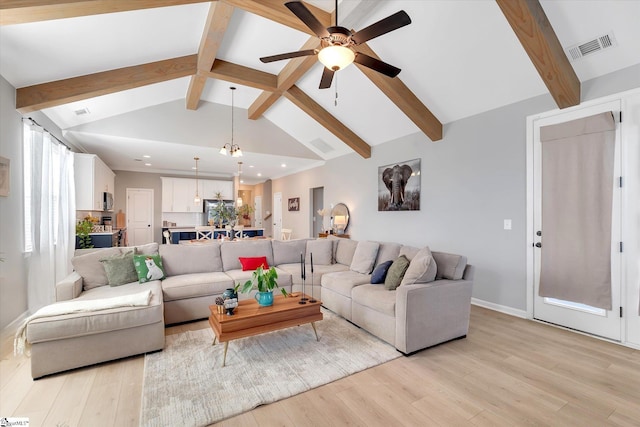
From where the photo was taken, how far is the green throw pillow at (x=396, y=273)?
3.17 metres

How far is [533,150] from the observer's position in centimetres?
354

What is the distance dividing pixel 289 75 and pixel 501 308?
15.0 ft

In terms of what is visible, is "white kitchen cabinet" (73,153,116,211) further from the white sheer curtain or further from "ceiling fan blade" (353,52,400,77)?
"ceiling fan blade" (353,52,400,77)

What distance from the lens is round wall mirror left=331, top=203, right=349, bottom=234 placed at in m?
6.82

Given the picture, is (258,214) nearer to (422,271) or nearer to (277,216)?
(277,216)

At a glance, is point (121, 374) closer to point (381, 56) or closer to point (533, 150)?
point (381, 56)

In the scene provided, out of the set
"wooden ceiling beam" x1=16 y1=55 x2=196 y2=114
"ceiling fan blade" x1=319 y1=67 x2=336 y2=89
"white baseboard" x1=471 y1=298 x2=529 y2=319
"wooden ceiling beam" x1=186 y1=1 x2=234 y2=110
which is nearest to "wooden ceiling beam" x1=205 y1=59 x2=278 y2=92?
"wooden ceiling beam" x1=186 y1=1 x2=234 y2=110

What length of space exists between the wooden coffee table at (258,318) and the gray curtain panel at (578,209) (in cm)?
281

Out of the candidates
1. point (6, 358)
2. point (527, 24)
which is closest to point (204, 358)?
point (6, 358)

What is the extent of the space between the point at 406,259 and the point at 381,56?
2736mm

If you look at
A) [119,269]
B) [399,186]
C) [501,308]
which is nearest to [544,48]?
[399,186]

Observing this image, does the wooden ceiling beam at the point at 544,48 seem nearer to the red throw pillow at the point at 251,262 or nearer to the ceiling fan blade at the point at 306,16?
the ceiling fan blade at the point at 306,16

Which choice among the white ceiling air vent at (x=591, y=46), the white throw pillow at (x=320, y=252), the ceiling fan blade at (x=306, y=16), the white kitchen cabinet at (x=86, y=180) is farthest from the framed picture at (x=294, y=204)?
the white ceiling air vent at (x=591, y=46)

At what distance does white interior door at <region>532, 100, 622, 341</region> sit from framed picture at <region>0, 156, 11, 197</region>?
19.2 ft
